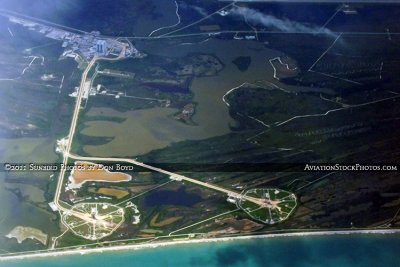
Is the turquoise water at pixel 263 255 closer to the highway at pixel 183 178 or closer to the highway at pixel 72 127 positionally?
the highway at pixel 183 178

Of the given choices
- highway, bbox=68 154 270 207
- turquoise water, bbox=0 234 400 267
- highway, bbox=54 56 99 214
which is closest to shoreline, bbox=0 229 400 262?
turquoise water, bbox=0 234 400 267

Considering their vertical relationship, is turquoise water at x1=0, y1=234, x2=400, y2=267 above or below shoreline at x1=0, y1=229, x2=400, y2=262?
below

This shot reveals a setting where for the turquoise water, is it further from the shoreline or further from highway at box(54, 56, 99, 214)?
highway at box(54, 56, 99, 214)

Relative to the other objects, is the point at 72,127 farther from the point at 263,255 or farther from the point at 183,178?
the point at 263,255

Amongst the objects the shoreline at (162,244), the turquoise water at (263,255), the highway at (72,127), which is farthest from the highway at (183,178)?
the turquoise water at (263,255)

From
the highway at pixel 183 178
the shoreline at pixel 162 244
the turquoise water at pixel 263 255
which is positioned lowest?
the turquoise water at pixel 263 255

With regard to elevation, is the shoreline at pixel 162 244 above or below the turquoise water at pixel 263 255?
above

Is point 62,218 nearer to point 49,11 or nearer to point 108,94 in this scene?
point 108,94

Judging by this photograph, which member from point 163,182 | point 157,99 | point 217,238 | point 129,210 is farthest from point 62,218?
A: point 157,99
